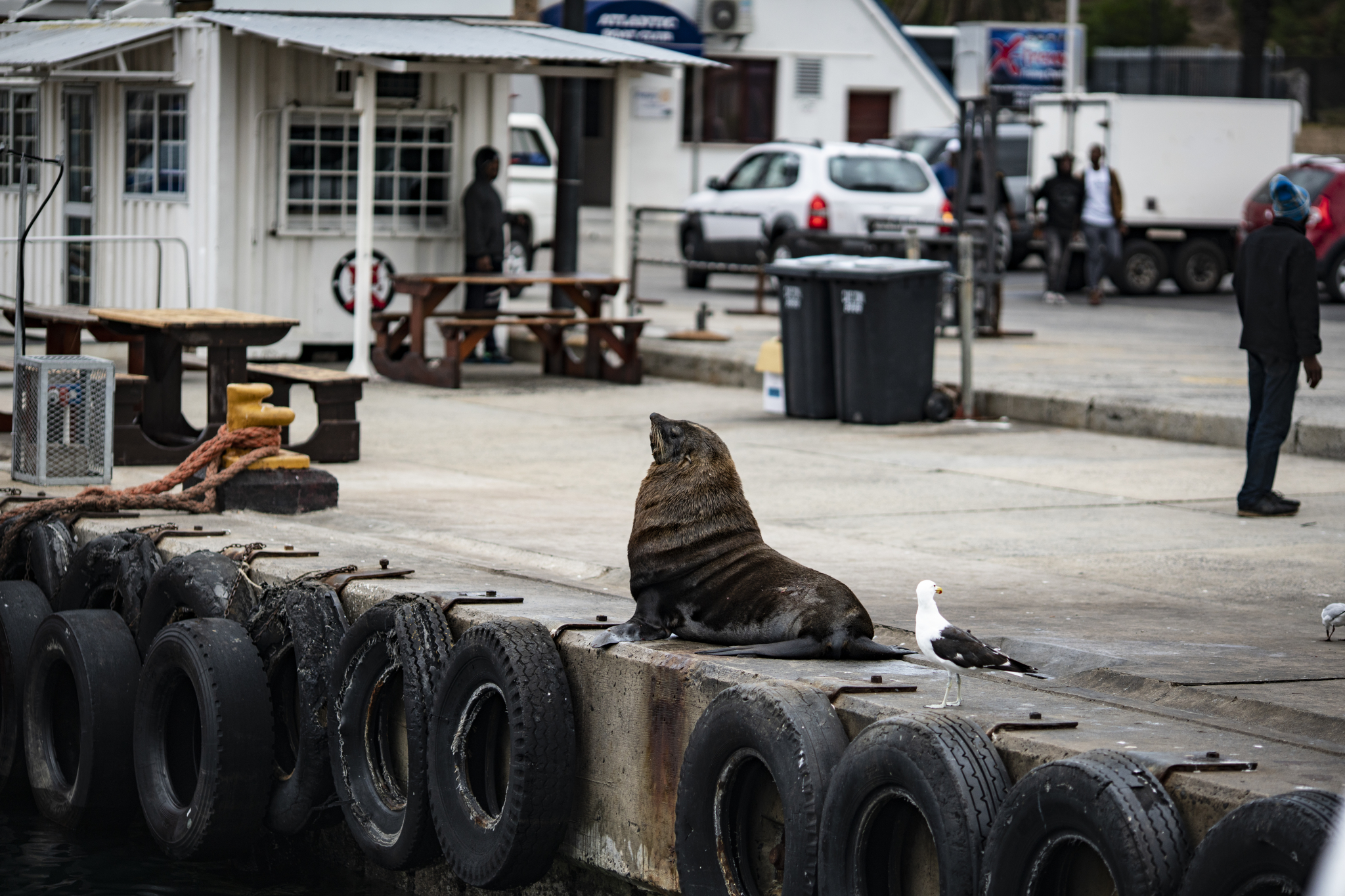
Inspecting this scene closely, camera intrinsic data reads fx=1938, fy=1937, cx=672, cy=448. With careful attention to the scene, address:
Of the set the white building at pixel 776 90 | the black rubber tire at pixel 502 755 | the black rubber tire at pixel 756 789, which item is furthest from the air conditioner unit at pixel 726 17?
the black rubber tire at pixel 756 789

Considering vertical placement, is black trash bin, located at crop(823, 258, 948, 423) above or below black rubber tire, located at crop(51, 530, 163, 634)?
above

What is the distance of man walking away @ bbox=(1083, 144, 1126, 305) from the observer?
76.9ft

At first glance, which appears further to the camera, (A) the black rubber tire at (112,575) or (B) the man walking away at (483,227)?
(B) the man walking away at (483,227)

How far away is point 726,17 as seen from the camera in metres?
37.8

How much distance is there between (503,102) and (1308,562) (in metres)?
10.4

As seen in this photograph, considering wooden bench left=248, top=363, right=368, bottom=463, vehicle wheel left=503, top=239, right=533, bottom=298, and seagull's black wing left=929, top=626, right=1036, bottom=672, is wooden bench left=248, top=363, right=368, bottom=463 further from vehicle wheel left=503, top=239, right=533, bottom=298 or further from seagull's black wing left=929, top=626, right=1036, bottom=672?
vehicle wheel left=503, top=239, right=533, bottom=298

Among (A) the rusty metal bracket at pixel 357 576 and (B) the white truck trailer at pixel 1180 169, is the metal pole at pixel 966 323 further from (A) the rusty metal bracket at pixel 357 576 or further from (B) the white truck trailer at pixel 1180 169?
(B) the white truck trailer at pixel 1180 169

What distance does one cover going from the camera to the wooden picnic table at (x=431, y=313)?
1571cm

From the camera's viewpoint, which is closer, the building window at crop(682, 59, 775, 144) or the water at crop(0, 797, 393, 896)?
the water at crop(0, 797, 393, 896)

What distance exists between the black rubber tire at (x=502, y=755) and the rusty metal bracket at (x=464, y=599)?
21 cm

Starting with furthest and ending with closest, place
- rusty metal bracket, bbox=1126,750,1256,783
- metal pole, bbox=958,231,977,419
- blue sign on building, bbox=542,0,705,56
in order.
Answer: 1. blue sign on building, bbox=542,0,705,56
2. metal pole, bbox=958,231,977,419
3. rusty metal bracket, bbox=1126,750,1256,783

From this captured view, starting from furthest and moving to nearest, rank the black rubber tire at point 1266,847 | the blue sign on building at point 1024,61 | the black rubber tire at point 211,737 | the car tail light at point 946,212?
the blue sign on building at point 1024,61 < the car tail light at point 946,212 < the black rubber tire at point 211,737 < the black rubber tire at point 1266,847

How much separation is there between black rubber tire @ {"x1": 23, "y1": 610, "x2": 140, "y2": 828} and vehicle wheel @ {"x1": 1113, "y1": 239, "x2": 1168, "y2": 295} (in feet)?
67.9

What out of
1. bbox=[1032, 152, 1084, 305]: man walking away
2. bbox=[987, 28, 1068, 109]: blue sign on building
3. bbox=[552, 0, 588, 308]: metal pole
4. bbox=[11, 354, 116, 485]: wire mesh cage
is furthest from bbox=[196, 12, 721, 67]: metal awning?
bbox=[987, 28, 1068, 109]: blue sign on building
